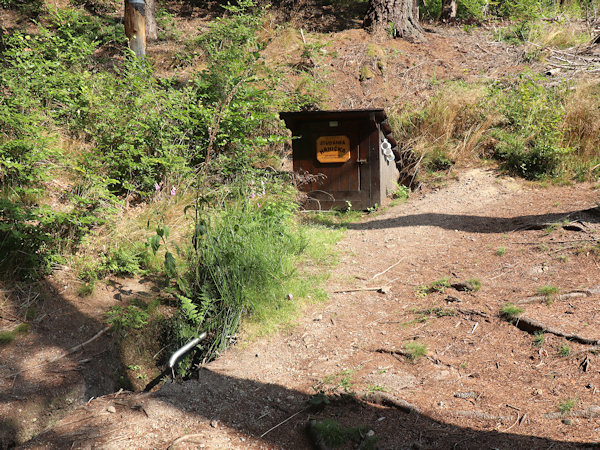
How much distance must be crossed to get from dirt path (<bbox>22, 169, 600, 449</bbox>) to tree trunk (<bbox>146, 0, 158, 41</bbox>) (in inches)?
462

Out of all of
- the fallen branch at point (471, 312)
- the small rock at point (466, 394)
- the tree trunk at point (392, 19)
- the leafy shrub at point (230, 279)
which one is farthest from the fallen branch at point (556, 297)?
the tree trunk at point (392, 19)

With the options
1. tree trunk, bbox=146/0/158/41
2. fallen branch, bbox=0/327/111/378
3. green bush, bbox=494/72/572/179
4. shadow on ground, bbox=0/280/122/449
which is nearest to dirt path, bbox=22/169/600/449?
shadow on ground, bbox=0/280/122/449

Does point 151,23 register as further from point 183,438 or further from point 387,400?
point 387,400

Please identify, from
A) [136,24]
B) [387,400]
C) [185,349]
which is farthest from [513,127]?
[185,349]

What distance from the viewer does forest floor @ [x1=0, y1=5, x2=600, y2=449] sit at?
2998mm

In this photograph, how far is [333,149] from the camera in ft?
28.9

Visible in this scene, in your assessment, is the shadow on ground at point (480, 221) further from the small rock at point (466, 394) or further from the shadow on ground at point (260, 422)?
the shadow on ground at point (260, 422)

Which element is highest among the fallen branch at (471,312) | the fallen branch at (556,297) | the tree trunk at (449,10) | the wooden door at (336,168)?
the tree trunk at (449,10)

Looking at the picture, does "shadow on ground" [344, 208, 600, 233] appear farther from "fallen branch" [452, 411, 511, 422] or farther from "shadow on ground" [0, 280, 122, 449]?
"shadow on ground" [0, 280, 122, 449]

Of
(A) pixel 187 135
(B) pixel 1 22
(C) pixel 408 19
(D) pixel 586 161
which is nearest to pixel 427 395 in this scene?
(A) pixel 187 135

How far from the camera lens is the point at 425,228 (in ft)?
23.9

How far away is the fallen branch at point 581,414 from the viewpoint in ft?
9.27

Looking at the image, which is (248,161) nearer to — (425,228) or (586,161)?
(425,228)

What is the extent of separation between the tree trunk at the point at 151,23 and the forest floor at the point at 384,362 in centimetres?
1108
